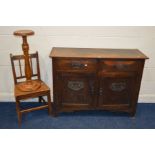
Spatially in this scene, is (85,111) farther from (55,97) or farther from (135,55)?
(135,55)

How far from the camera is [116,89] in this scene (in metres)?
2.48

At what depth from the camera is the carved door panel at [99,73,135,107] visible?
2.40m

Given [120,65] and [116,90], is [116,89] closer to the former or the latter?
[116,90]

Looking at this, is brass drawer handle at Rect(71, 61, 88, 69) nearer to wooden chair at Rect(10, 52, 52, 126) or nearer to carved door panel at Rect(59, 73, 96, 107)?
carved door panel at Rect(59, 73, 96, 107)

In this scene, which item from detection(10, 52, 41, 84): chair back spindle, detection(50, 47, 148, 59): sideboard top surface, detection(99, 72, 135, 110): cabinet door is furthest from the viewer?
detection(10, 52, 41, 84): chair back spindle

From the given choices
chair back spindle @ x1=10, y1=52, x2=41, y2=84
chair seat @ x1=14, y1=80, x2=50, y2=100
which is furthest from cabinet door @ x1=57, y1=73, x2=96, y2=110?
chair back spindle @ x1=10, y1=52, x2=41, y2=84

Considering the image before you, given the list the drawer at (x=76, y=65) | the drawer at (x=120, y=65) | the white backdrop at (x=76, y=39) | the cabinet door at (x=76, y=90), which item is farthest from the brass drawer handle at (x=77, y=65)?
the white backdrop at (x=76, y=39)

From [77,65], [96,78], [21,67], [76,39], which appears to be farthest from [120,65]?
[21,67]

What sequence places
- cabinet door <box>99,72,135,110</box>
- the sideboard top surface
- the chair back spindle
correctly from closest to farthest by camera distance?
the sideboard top surface < cabinet door <box>99,72,135,110</box> < the chair back spindle

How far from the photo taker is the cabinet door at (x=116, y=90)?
2.39 metres

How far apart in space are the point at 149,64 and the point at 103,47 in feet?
2.44

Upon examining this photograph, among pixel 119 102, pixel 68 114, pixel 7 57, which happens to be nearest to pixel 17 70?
pixel 7 57

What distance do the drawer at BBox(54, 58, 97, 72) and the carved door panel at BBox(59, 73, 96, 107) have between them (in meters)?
0.08

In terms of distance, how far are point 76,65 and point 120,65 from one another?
21.1 inches
